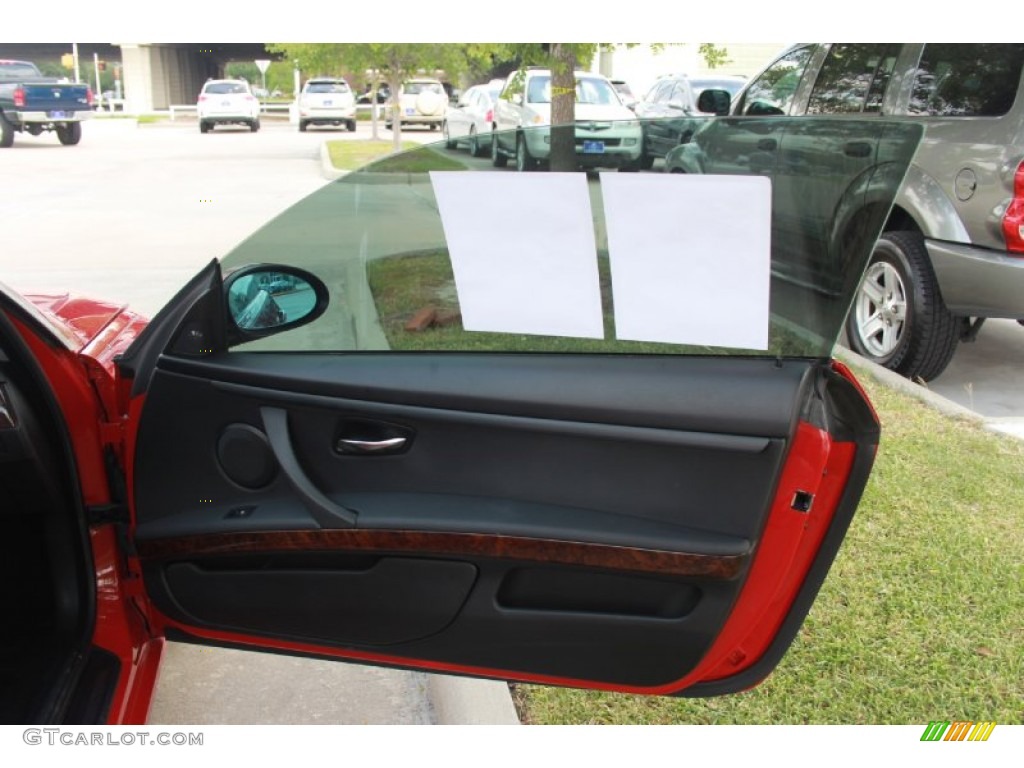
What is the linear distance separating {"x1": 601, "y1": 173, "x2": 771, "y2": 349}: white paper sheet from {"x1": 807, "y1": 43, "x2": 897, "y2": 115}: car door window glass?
4.04m

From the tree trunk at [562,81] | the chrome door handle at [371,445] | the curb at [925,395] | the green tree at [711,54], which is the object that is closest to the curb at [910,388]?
the curb at [925,395]

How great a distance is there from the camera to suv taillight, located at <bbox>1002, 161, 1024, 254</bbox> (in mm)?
4707

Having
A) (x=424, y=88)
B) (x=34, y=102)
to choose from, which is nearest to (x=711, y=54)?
(x=34, y=102)

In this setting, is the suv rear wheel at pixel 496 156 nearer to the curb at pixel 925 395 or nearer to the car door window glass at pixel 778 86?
Result: the curb at pixel 925 395

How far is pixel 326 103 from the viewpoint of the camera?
30203 mm

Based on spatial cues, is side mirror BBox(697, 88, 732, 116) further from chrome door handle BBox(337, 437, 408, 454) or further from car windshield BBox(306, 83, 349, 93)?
car windshield BBox(306, 83, 349, 93)

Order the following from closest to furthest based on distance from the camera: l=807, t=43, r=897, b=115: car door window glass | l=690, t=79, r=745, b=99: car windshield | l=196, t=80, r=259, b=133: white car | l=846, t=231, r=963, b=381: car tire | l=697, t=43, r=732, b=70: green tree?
l=846, t=231, r=963, b=381: car tire < l=807, t=43, r=897, b=115: car door window glass < l=697, t=43, r=732, b=70: green tree < l=690, t=79, r=745, b=99: car windshield < l=196, t=80, r=259, b=133: white car

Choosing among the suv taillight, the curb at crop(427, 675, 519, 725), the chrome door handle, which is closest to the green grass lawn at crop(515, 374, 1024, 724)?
the curb at crop(427, 675, 519, 725)

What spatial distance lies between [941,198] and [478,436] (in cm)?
421

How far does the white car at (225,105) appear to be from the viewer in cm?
2989

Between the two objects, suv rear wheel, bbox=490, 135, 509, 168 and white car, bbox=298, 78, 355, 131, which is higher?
suv rear wheel, bbox=490, 135, 509, 168

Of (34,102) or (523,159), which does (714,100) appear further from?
(34,102)

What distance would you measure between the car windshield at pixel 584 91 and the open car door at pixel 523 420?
1384cm

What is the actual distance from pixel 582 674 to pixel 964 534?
2.18 meters
